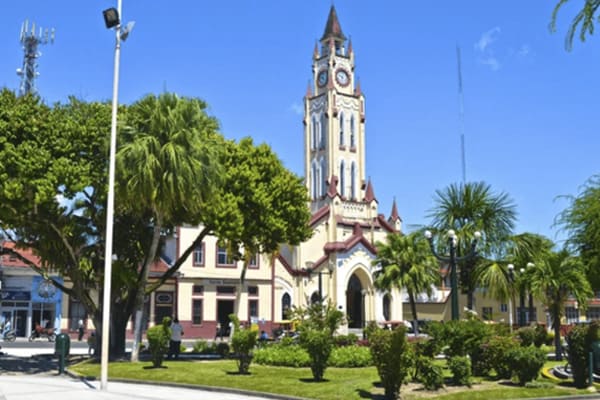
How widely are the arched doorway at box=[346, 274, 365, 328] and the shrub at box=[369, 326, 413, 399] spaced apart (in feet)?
157

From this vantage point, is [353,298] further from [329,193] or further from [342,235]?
[329,193]

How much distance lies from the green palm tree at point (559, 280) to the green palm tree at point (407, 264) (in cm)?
1286

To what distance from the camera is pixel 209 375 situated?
20234 millimetres

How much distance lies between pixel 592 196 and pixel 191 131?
14.3 m

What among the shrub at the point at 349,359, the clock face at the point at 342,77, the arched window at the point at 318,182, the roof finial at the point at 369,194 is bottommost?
the shrub at the point at 349,359

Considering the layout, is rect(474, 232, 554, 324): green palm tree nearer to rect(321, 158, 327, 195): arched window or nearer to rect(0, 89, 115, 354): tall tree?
rect(0, 89, 115, 354): tall tree

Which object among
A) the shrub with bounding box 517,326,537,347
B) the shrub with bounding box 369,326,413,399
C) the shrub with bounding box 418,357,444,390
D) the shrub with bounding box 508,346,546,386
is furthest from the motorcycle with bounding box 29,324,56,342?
the shrub with bounding box 508,346,546,386

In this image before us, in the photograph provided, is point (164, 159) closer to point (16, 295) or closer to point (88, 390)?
point (88, 390)

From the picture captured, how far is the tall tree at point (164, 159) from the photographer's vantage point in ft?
75.2

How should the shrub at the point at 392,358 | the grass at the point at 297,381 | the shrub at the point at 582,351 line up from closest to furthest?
the shrub at the point at 392,358
the grass at the point at 297,381
the shrub at the point at 582,351

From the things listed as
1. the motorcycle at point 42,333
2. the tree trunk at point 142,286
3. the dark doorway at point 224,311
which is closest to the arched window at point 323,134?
the dark doorway at point 224,311

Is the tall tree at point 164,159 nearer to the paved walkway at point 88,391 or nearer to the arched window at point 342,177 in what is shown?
the paved walkway at point 88,391

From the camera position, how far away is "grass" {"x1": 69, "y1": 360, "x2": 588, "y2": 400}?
1585cm

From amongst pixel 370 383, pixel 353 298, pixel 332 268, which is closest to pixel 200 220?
pixel 370 383
